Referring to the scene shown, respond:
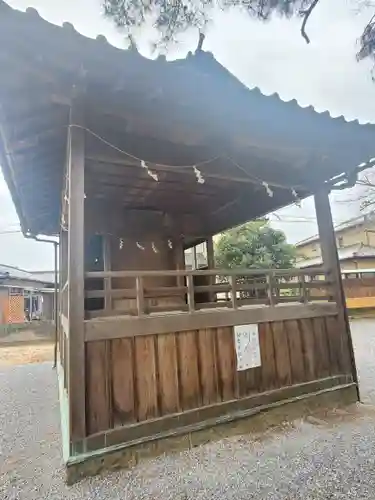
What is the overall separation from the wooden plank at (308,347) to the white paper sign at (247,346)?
2.31 ft

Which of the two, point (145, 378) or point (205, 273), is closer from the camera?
point (145, 378)

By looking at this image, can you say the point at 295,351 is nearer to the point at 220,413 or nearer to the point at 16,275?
the point at 220,413

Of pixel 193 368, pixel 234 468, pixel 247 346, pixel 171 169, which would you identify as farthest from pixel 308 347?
pixel 171 169

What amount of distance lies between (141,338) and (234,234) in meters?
12.7

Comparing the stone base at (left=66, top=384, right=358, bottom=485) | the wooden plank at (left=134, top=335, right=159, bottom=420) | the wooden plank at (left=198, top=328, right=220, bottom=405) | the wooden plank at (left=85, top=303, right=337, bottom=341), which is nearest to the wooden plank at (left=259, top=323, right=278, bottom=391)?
the wooden plank at (left=85, top=303, right=337, bottom=341)

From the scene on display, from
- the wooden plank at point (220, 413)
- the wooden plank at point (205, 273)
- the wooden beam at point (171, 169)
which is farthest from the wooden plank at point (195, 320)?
the wooden beam at point (171, 169)

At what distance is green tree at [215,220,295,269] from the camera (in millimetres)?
14164

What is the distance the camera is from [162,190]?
16.6 ft

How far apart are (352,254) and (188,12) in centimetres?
2127

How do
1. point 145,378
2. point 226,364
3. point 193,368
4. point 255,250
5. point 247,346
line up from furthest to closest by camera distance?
point 255,250 < point 247,346 < point 226,364 < point 193,368 < point 145,378

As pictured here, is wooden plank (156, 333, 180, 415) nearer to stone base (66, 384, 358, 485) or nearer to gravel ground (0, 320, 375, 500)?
stone base (66, 384, 358, 485)

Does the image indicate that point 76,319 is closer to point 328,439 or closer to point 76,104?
point 76,104

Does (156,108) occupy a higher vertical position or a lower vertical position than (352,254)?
lower

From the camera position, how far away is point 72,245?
279 cm
